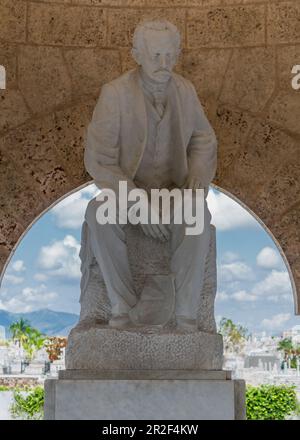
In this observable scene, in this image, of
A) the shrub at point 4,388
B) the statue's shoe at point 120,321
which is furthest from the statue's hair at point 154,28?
the shrub at point 4,388

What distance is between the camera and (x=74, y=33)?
20.8 ft

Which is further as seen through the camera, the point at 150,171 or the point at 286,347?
the point at 286,347

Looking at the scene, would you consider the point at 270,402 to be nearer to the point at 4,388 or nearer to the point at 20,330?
the point at 4,388

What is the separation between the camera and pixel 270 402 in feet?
26.9

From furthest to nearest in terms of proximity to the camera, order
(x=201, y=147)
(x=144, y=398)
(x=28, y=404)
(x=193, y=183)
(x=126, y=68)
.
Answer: (x=28, y=404) < (x=126, y=68) < (x=201, y=147) < (x=193, y=183) < (x=144, y=398)

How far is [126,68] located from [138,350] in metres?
3.10

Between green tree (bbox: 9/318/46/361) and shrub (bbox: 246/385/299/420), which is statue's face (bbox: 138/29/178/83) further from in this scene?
green tree (bbox: 9/318/46/361)

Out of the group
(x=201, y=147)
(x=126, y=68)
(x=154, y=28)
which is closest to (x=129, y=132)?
(x=201, y=147)

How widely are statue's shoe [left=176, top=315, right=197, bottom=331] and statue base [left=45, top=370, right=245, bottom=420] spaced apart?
247 millimetres

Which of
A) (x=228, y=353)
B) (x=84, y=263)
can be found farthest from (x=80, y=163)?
(x=228, y=353)

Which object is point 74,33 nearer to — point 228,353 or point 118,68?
point 118,68

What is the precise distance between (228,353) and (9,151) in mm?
4642

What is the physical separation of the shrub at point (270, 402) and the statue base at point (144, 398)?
186 inches
